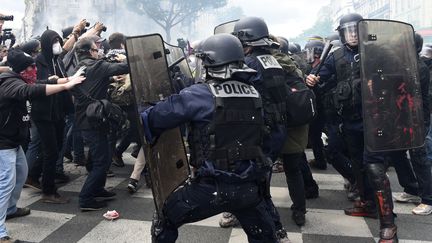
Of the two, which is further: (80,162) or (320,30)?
(320,30)

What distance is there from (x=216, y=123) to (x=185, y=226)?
1.89 metres

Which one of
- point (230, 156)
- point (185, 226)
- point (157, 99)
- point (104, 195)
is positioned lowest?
point (185, 226)

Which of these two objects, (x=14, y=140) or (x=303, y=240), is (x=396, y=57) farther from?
(x=14, y=140)

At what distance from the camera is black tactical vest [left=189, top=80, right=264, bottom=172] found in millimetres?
2396

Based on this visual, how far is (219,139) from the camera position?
7.92 feet

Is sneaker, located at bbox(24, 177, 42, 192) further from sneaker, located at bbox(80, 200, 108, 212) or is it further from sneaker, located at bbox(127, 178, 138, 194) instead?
sneaker, located at bbox(127, 178, 138, 194)

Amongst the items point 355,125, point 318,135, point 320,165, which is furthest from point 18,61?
point 320,165

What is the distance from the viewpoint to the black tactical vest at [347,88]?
3637mm

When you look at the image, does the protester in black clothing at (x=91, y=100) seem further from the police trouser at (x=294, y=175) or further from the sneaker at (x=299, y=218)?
the sneaker at (x=299, y=218)

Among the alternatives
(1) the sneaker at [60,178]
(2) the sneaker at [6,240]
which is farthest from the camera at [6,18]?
(2) the sneaker at [6,240]

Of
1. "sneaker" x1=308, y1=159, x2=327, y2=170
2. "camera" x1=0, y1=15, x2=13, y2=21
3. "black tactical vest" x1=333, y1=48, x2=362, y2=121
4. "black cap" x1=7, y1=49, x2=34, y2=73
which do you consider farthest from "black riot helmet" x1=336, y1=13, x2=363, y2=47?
"camera" x1=0, y1=15, x2=13, y2=21

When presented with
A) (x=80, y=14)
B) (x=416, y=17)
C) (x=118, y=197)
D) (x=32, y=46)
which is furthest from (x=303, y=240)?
(x=416, y=17)

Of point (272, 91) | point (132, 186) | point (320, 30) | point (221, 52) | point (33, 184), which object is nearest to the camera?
point (221, 52)

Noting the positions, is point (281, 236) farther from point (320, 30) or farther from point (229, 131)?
point (320, 30)
